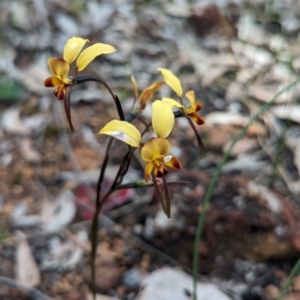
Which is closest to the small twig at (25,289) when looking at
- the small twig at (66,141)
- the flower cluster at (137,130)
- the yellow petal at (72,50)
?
the small twig at (66,141)

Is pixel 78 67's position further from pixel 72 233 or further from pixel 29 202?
pixel 29 202

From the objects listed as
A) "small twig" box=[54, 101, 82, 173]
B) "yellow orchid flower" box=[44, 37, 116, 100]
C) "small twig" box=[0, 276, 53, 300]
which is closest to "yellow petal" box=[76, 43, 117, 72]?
"yellow orchid flower" box=[44, 37, 116, 100]

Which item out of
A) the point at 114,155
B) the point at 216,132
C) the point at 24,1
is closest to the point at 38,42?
the point at 24,1

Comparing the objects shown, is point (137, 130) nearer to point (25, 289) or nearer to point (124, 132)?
point (124, 132)

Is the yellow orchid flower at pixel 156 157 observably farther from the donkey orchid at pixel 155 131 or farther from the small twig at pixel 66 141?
the small twig at pixel 66 141

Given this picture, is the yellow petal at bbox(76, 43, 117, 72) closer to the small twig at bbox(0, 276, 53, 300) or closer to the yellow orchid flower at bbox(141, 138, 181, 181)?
the yellow orchid flower at bbox(141, 138, 181, 181)
